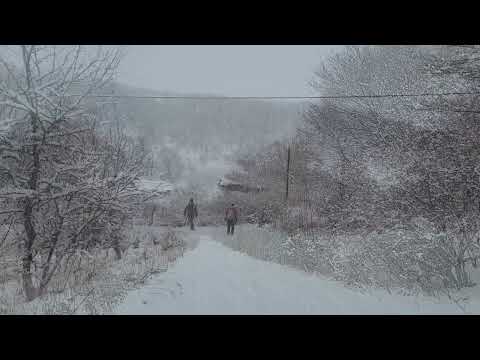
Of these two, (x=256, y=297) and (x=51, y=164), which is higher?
(x=51, y=164)

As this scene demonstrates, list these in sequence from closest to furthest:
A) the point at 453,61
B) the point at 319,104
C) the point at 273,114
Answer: the point at 453,61, the point at 319,104, the point at 273,114

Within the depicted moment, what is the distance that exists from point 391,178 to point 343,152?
7.91 ft

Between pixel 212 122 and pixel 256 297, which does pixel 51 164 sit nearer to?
pixel 256 297

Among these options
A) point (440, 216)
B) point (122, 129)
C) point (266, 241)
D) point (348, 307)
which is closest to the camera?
point (348, 307)

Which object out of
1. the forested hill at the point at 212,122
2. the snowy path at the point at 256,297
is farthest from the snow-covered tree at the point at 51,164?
the forested hill at the point at 212,122

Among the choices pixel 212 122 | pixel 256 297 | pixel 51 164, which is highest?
pixel 212 122

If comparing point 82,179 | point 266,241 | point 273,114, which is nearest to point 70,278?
point 82,179

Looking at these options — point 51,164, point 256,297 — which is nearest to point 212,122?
point 51,164

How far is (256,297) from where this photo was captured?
9.25 ft

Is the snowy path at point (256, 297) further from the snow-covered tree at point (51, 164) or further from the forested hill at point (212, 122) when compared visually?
the forested hill at point (212, 122)

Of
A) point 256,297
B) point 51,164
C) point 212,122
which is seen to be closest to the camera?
point 256,297

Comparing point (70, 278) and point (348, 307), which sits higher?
point (348, 307)

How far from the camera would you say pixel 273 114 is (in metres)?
17.3
